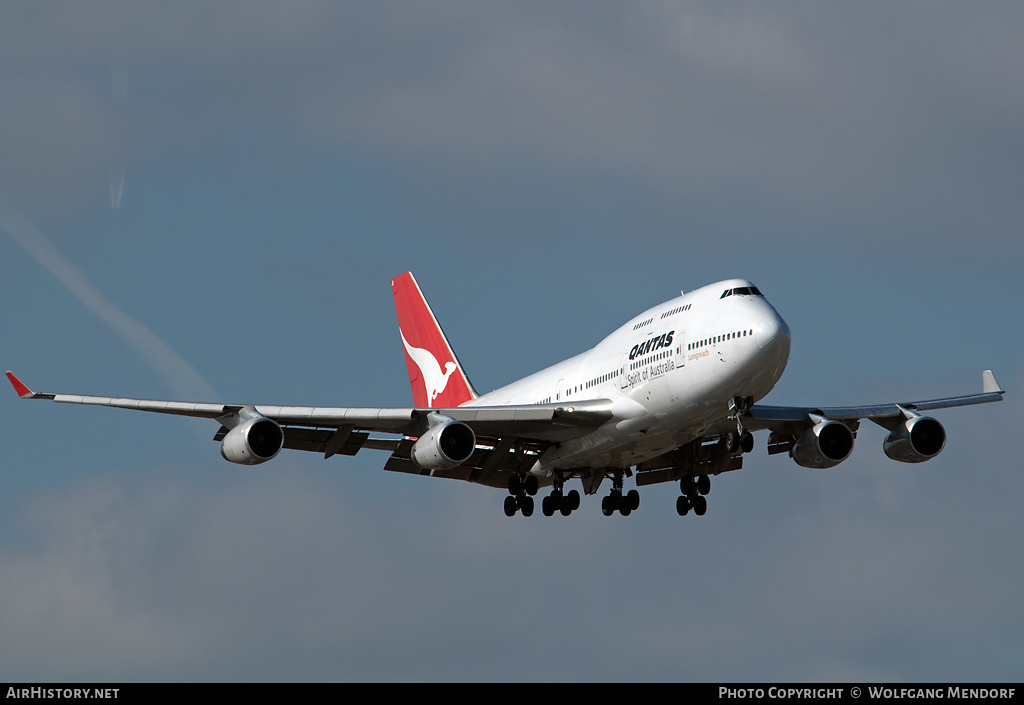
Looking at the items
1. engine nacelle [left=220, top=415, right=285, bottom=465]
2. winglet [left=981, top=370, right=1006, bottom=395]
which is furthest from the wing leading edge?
engine nacelle [left=220, top=415, right=285, bottom=465]

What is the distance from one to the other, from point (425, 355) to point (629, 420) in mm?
24823

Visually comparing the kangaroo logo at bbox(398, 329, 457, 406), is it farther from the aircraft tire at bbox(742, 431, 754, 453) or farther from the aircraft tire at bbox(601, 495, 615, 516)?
the aircraft tire at bbox(742, 431, 754, 453)

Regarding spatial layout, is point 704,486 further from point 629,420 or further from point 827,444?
point 629,420

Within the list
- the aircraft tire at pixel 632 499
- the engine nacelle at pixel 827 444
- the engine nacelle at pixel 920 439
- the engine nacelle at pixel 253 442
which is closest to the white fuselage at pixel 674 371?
the aircraft tire at pixel 632 499

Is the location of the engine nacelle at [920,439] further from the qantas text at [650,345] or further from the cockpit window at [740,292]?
the qantas text at [650,345]

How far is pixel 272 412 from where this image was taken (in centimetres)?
4425

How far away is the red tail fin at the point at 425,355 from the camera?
63.2m

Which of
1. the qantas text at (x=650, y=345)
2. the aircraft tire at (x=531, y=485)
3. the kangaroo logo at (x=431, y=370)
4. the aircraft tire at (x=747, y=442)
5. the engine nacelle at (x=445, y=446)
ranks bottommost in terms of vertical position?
the aircraft tire at (x=747, y=442)

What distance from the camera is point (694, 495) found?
164 feet

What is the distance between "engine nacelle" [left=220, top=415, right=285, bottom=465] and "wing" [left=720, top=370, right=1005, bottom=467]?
15.5 meters

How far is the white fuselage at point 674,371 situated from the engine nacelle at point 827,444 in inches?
218

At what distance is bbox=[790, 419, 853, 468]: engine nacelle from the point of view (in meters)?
47.8
